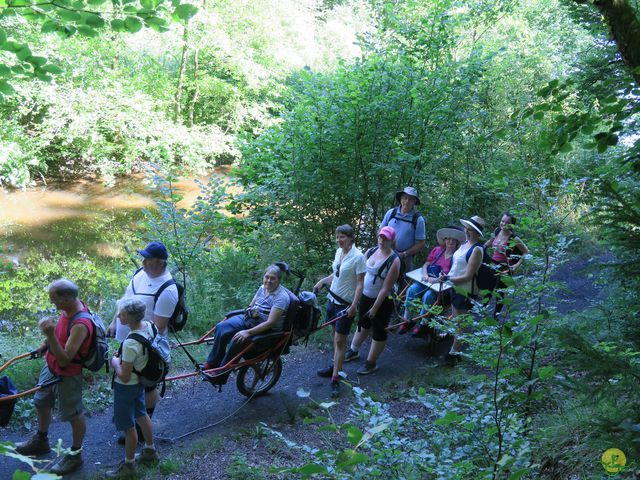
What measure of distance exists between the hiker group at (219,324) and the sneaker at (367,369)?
2 cm

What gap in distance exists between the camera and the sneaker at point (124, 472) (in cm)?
436

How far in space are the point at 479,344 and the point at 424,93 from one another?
19.4ft

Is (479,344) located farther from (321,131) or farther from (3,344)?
(3,344)

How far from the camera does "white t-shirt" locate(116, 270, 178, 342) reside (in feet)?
15.9

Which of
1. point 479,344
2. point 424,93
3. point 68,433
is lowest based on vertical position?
point 68,433

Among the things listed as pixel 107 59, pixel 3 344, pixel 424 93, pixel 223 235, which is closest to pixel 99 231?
pixel 107 59

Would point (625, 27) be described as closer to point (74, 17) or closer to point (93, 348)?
point (74, 17)

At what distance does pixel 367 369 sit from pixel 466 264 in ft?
5.62

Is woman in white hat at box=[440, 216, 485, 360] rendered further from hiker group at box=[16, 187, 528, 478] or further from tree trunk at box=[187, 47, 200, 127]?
tree trunk at box=[187, 47, 200, 127]

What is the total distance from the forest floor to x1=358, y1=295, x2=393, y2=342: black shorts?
531mm

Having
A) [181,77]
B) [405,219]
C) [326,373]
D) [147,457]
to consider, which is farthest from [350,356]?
[181,77]

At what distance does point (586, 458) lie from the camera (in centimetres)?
326

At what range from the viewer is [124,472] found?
4363mm

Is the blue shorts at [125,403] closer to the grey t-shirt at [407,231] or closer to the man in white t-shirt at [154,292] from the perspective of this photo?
the man in white t-shirt at [154,292]
